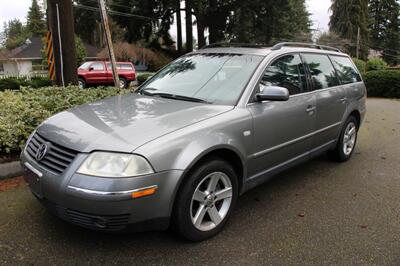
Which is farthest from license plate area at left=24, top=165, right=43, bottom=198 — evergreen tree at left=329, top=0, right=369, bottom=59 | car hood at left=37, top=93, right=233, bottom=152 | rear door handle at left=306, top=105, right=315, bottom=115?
evergreen tree at left=329, top=0, right=369, bottom=59

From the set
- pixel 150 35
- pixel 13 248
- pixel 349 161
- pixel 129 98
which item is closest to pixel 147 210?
pixel 13 248

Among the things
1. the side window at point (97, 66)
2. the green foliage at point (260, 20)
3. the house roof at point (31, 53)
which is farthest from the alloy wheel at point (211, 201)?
the house roof at point (31, 53)

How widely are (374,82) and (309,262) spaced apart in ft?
48.1

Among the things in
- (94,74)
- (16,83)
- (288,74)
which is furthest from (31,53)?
(288,74)

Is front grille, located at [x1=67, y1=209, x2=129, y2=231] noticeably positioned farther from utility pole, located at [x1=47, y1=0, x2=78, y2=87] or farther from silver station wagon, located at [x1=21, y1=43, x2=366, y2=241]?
utility pole, located at [x1=47, y1=0, x2=78, y2=87]

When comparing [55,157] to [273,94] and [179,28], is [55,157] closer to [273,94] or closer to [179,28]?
[273,94]

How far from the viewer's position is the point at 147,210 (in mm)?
2727

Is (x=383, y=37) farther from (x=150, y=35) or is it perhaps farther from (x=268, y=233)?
(x=268, y=233)

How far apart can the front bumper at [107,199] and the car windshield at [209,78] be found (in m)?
1.19

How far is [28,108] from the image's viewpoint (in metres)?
5.13

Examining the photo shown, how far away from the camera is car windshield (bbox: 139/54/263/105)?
3707 mm

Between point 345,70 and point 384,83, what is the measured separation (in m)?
11.4

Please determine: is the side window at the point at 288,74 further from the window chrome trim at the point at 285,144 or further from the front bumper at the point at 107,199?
the front bumper at the point at 107,199

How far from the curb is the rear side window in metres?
4.36
